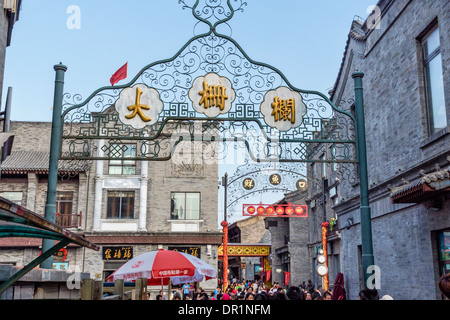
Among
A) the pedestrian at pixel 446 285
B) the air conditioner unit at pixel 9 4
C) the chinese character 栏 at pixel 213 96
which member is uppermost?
the air conditioner unit at pixel 9 4

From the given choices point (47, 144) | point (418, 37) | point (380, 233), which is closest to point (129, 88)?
point (418, 37)

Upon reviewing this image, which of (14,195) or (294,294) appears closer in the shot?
(294,294)

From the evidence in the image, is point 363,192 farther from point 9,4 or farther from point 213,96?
point 9,4

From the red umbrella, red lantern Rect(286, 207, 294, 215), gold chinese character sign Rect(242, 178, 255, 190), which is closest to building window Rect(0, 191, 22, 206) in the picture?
gold chinese character sign Rect(242, 178, 255, 190)

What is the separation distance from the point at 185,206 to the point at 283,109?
18833 millimetres

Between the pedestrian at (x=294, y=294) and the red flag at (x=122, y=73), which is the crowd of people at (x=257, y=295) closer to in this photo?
the pedestrian at (x=294, y=294)

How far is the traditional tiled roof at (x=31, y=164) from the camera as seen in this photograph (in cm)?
2712

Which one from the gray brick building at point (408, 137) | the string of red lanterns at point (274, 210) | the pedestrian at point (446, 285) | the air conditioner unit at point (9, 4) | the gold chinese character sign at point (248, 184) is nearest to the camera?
the pedestrian at point (446, 285)

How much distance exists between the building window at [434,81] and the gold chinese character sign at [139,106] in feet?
18.6

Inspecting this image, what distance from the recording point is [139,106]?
10406 millimetres

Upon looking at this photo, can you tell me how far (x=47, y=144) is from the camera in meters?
31.0

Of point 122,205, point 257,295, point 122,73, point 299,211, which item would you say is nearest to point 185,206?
point 122,205

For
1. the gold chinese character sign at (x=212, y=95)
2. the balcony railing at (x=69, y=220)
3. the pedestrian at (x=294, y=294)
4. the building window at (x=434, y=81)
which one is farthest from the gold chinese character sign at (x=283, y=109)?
the balcony railing at (x=69, y=220)
